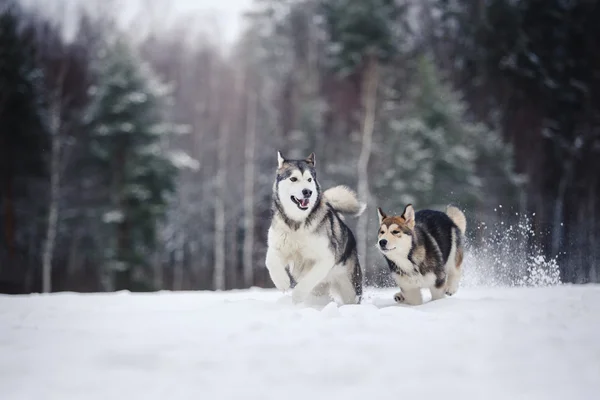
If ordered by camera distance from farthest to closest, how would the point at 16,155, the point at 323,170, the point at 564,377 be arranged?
the point at 323,170 → the point at 16,155 → the point at 564,377

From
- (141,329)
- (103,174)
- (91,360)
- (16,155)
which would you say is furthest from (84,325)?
(16,155)

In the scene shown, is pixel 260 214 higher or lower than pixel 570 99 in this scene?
lower

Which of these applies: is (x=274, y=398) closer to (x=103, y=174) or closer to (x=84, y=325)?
(x=84, y=325)

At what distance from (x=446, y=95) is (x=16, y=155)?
15813 millimetres

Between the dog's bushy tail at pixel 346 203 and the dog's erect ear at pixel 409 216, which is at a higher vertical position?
the dog's bushy tail at pixel 346 203

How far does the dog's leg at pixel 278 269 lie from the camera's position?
5117 mm

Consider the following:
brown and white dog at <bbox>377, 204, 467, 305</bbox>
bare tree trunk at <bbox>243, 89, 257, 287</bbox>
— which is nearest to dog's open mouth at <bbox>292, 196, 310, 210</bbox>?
brown and white dog at <bbox>377, 204, 467, 305</bbox>

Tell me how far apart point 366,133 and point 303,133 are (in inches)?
111

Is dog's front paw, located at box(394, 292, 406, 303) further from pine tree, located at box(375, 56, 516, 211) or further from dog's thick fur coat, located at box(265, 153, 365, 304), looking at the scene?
pine tree, located at box(375, 56, 516, 211)

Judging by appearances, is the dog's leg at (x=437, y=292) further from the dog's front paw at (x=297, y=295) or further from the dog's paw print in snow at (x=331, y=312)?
the dog's paw print in snow at (x=331, y=312)

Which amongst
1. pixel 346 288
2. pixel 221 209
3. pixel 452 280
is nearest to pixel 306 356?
pixel 346 288

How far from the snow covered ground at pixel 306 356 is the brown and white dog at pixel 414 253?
1.09 m

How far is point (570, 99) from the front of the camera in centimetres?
1912

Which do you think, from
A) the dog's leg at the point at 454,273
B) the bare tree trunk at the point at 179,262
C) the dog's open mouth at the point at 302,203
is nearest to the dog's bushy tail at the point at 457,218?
the dog's leg at the point at 454,273
